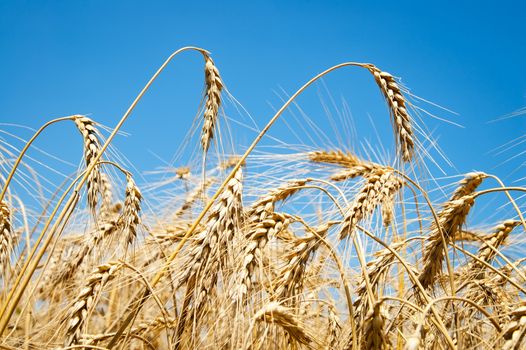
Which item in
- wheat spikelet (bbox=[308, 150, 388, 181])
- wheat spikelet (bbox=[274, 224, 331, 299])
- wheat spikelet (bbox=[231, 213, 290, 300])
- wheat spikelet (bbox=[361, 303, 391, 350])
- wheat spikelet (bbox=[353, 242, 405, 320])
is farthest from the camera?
wheat spikelet (bbox=[308, 150, 388, 181])

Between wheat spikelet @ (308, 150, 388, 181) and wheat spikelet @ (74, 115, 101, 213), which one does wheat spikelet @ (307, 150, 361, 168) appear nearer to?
wheat spikelet @ (308, 150, 388, 181)

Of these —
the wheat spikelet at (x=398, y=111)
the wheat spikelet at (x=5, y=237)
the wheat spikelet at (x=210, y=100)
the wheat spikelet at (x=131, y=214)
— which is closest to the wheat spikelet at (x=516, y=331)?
the wheat spikelet at (x=398, y=111)

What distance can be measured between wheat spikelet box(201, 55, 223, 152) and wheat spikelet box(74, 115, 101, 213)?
49 centimetres

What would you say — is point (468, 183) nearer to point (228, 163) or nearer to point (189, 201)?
point (228, 163)

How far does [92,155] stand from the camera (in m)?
2.19

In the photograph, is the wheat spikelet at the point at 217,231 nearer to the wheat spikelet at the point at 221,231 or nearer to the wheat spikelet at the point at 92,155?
the wheat spikelet at the point at 221,231

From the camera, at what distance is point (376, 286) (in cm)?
206

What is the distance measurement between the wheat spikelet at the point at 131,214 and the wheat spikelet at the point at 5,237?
40 centimetres

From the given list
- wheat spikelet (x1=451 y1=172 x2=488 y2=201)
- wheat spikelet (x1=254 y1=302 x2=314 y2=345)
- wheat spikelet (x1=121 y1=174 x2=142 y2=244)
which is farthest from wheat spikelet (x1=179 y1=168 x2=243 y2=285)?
wheat spikelet (x1=451 y1=172 x2=488 y2=201)

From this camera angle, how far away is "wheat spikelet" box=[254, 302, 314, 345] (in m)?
1.59

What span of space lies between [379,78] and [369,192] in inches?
23.6

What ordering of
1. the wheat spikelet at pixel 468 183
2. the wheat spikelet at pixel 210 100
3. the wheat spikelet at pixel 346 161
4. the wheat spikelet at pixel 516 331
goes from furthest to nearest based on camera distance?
the wheat spikelet at pixel 346 161
the wheat spikelet at pixel 210 100
the wheat spikelet at pixel 468 183
the wheat spikelet at pixel 516 331

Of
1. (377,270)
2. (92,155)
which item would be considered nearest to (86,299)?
(92,155)

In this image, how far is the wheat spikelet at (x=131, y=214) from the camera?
88.1 inches
